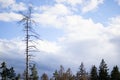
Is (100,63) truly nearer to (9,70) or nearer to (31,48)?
(9,70)

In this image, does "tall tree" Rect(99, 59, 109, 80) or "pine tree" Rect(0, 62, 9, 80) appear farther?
"pine tree" Rect(0, 62, 9, 80)

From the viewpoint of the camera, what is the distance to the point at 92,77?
107938 millimetres

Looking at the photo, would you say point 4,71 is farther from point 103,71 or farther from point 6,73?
point 103,71

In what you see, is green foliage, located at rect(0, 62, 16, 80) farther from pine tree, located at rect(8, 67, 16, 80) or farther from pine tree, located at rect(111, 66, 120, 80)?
pine tree, located at rect(111, 66, 120, 80)

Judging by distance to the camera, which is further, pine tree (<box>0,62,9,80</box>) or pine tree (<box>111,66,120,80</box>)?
pine tree (<box>0,62,9,80</box>)

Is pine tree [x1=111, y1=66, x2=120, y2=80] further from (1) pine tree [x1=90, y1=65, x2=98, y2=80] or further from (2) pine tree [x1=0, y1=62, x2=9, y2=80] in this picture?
(2) pine tree [x1=0, y1=62, x2=9, y2=80]

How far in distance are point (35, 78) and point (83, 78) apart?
22.5 metres

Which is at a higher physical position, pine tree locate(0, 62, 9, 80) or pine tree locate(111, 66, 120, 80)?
pine tree locate(0, 62, 9, 80)

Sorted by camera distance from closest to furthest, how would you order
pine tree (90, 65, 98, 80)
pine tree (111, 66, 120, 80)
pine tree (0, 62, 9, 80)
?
pine tree (111, 66, 120, 80), pine tree (90, 65, 98, 80), pine tree (0, 62, 9, 80)

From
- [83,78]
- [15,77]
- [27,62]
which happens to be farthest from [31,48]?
[15,77]

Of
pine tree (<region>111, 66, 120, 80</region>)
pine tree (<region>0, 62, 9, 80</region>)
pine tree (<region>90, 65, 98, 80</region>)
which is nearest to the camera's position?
pine tree (<region>111, 66, 120, 80</region>)

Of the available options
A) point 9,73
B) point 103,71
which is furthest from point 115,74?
point 9,73

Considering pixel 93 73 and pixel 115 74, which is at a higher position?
pixel 93 73

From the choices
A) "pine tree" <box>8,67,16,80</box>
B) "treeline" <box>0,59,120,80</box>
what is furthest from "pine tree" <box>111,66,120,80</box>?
"pine tree" <box>8,67,16,80</box>
